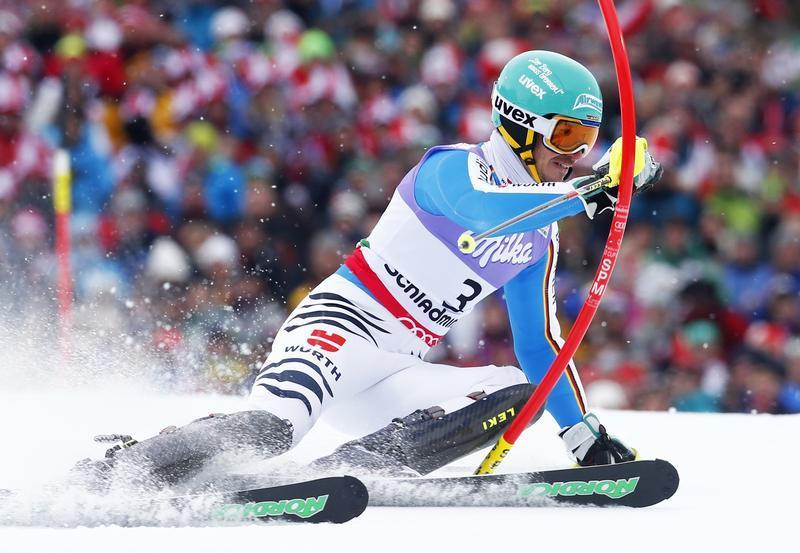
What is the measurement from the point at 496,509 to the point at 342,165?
4.96 m

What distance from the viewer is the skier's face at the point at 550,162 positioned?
190 inches

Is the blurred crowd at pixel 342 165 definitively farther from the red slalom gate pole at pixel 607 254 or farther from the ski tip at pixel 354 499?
the ski tip at pixel 354 499

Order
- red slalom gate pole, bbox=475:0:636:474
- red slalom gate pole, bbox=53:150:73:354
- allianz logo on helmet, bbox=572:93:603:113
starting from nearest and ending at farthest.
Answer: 1. red slalom gate pole, bbox=475:0:636:474
2. allianz logo on helmet, bbox=572:93:603:113
3. red slalom gate pole, bbox=53:150:73:354

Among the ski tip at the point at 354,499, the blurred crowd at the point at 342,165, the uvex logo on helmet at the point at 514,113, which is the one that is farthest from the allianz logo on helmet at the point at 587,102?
the blurred crowd at the point at 342,165

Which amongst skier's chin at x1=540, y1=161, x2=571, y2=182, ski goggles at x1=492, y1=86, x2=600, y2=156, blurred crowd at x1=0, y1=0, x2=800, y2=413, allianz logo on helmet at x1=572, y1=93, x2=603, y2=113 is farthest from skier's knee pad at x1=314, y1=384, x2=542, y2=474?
blurred crowd at x1=0, y1=0, x2=800, y2=413

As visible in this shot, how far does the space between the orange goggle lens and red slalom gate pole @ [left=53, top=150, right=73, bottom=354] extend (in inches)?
178

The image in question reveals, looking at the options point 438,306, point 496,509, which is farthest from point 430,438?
point 438,306

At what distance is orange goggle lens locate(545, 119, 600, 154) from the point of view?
15.6ft

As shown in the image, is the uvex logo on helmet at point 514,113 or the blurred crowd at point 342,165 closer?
the uvex logo on helmet at point 514,113

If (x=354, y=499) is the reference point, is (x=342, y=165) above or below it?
above

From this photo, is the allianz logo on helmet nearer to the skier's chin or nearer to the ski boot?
the skier's chin

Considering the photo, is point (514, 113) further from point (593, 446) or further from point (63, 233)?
point (63, 233)

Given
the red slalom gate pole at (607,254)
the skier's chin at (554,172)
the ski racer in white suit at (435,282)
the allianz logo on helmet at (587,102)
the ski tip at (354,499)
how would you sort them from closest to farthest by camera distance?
the ski tip at (354,499)
the red slalom gate pole at (607,254)
the ski racer in white suit at (435,282)
the allianz logo on helmet at (587,102)
the skier's chin at (554,172)

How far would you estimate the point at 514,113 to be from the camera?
4836 mm
